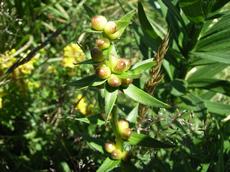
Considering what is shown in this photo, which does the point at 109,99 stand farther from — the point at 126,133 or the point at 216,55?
the point at 216,55

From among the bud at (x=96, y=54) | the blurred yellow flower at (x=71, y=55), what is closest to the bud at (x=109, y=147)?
the bud at (x=96, y=54)

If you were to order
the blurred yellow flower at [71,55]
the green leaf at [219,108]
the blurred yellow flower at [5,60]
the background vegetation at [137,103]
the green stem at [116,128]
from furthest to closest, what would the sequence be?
the blurred yellow flower at [71,55] → the blurred yellow flower at [5,60] → the green leaf at [219,108] → the background vegetation at [137,103] → the green stem at [116,128]

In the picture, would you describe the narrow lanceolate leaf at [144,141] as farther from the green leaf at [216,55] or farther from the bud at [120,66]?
the green leaf at [216,55]

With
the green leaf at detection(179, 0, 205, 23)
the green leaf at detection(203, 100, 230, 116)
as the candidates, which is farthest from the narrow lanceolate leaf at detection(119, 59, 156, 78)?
the green leaf at detection(203, 100, 230, 116)

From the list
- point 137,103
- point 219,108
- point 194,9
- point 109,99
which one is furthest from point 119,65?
point 219,108

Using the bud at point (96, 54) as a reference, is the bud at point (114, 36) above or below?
above

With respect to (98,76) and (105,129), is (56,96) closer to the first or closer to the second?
(105,129)

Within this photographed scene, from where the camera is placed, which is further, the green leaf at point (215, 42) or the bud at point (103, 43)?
the green leaf at point (215, 42)

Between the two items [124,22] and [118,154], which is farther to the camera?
[118,154]
